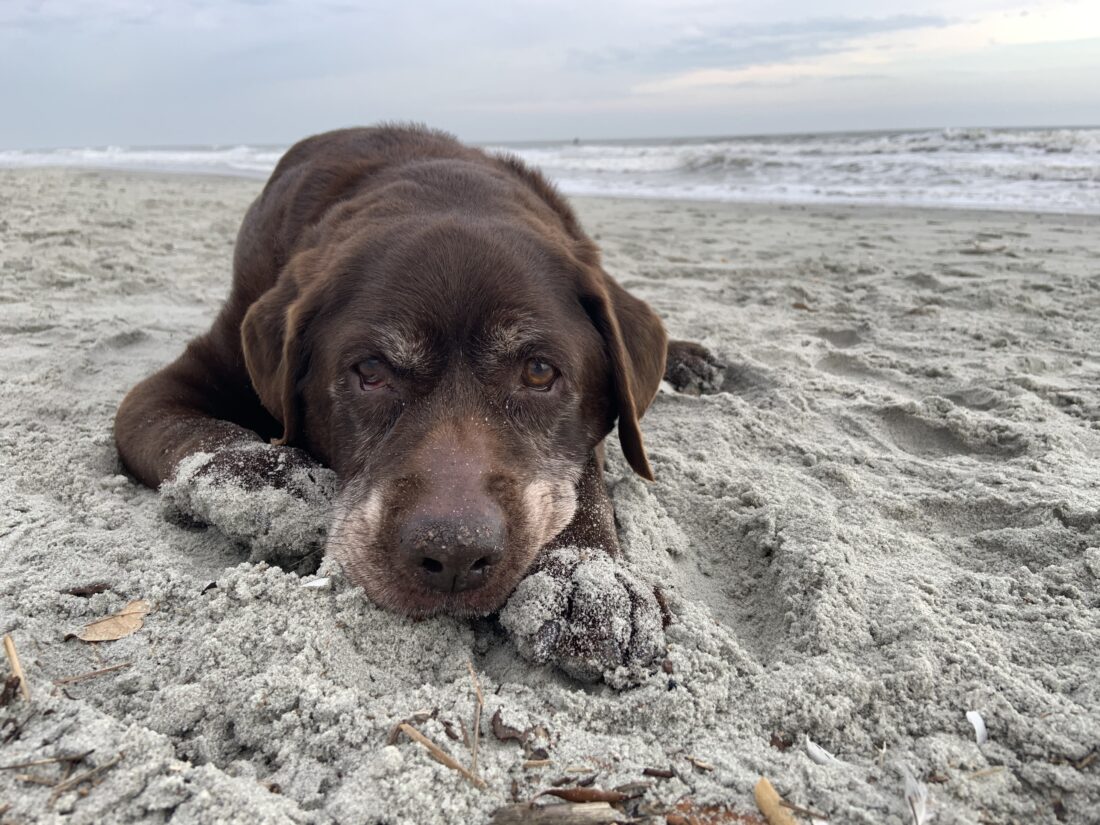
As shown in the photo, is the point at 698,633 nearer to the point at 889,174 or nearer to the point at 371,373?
the point at 371,373

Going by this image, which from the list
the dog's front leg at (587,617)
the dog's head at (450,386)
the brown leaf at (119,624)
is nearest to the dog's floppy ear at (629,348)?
the dog's head at (450,386)

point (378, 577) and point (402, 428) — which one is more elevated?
point (402, 428)

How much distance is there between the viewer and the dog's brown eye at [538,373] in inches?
102

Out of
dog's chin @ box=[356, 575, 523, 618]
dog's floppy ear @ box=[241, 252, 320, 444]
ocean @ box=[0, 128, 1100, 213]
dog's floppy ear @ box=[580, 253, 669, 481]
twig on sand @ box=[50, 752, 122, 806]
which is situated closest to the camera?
twig on sand @ box=[50, 752, 122, 806]

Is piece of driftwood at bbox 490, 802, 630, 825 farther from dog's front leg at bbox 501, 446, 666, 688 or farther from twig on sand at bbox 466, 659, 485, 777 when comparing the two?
dog's front leg at bbox 501, 446, 666, 688

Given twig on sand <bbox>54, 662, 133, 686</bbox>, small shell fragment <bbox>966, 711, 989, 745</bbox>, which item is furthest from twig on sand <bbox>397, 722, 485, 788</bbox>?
small shell fragment <bbox>966, 711, 989, 745</bbox>

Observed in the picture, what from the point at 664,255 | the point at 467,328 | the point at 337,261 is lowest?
the point at 664,255

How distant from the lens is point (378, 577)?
211 cm

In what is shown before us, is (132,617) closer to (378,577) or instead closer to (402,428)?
(378,577)

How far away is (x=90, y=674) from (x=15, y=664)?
6.0 inches

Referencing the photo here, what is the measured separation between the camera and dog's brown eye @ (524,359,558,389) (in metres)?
2.58

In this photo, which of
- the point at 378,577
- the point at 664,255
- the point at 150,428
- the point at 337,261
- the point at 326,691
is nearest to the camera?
the point at 326,691

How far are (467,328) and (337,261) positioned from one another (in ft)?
2.05

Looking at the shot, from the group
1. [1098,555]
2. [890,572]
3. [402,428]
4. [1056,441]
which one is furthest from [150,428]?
[1056,441]
